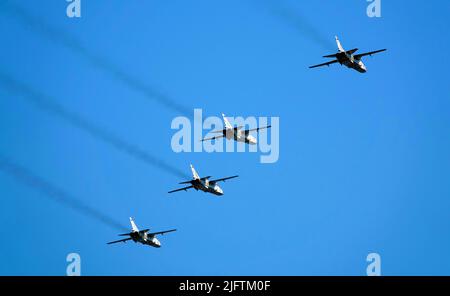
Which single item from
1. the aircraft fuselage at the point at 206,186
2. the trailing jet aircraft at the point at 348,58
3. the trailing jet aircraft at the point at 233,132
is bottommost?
the aircraft fuselage at the point at 206,186

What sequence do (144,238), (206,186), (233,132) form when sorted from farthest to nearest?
(144,238), (206,186), (233,132)

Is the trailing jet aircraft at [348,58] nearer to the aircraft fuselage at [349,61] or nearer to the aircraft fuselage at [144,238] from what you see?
the aircraft fuselage at [349,61]

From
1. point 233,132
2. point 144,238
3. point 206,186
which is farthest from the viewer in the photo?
point 144,238

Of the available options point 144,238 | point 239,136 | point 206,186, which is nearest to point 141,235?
point 144,238

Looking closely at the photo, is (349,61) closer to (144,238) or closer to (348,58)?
(348,58)

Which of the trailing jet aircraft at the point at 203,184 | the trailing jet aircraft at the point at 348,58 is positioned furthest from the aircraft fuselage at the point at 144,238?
the trailing jet aircraft at the point at 348,58

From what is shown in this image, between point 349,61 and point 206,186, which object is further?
point 206,186

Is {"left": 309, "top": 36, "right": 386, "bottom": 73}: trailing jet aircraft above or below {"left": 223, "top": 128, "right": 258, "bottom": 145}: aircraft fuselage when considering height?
above

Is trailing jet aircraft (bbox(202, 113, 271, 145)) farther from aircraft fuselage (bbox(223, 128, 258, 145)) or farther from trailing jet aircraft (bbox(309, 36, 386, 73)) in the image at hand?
trailing jet aircraft (bbox(309, 36, 386, 73))

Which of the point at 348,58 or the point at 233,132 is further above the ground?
the point at 348,58

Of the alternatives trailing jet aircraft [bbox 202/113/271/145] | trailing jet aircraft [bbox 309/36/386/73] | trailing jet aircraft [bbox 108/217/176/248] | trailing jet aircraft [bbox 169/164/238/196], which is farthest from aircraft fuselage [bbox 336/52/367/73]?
trailing jet aircraft [bbox 108/217/176/248]
